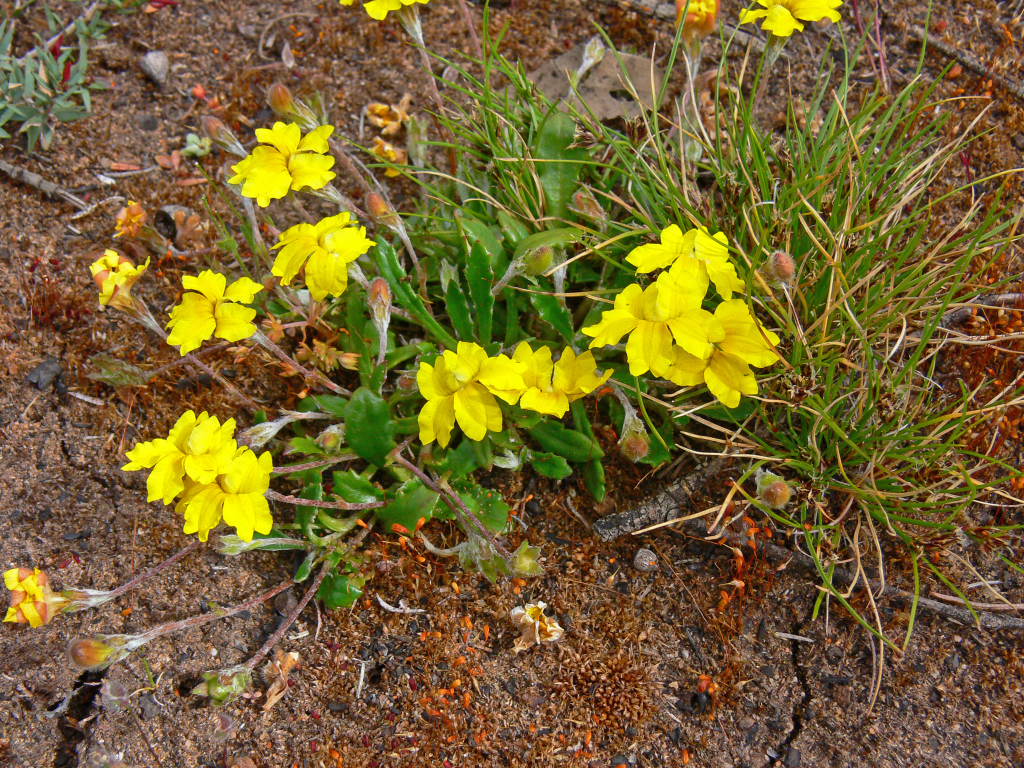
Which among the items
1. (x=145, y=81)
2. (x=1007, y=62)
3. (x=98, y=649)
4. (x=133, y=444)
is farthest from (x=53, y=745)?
(x=1007, y=62)

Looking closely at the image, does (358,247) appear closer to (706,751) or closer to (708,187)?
(708,187)

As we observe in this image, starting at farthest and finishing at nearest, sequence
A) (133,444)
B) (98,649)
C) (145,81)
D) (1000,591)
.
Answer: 1. (145,81)
2. (133,444)
3. (1000,591)
4. (98,649)

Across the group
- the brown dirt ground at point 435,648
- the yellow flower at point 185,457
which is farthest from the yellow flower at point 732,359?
the yellow flower at point 185,457

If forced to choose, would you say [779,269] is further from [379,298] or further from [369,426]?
[369,426]

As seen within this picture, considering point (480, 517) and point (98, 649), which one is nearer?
point (98, 649)

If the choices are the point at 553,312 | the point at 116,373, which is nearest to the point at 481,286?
the point at 553,312
